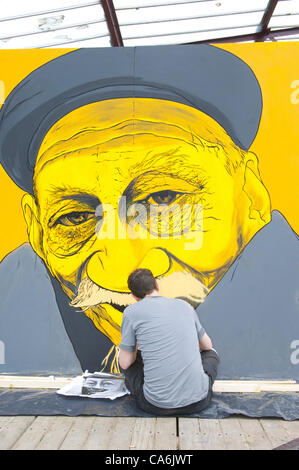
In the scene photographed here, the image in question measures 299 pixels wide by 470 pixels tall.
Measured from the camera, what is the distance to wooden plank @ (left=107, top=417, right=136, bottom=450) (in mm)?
2316

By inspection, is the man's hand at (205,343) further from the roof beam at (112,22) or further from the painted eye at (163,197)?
the roof beam at (112,22)

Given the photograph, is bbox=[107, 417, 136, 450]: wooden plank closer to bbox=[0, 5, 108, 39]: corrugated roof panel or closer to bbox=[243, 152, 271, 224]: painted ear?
bbox=[243, 152, 271, 224]: painted ear

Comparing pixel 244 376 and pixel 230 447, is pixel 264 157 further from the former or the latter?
pixel 230 447

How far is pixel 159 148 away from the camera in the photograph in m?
3.40

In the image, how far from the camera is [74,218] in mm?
3451

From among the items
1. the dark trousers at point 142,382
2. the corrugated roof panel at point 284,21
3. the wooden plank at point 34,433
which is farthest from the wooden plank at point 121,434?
the corrugated roof panel at point 284,21

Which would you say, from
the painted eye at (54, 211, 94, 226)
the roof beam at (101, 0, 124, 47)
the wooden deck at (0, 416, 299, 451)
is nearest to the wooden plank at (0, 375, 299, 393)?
the wooden deck at (0, 416, 299, 451)

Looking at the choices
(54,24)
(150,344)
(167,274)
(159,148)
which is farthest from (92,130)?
(54,24)

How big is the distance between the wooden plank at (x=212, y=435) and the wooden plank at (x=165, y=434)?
0.15 m

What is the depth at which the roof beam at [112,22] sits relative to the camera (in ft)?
19.3

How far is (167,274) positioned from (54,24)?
4227 mm

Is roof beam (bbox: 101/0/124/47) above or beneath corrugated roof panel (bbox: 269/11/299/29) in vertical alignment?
beneath

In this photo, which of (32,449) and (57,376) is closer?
(32,449)

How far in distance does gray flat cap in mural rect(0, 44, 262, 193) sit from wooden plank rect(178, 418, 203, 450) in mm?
1874
